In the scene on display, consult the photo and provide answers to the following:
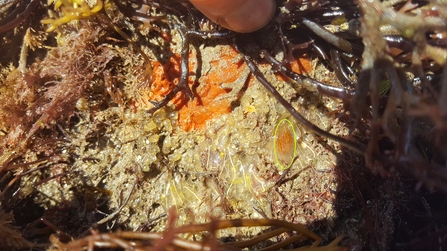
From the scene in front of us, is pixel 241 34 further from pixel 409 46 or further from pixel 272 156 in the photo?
pixel 409 46

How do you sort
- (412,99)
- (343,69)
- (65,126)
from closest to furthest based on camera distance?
(412,99) < (343,69) < (65,126)

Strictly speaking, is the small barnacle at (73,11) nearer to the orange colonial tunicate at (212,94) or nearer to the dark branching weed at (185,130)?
the dark branching weed at (185,130)

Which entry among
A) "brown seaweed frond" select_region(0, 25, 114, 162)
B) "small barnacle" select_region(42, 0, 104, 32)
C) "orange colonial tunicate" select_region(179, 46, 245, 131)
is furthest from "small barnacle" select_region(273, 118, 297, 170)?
"small barnacle" select_region(42, 0, 104, 32)

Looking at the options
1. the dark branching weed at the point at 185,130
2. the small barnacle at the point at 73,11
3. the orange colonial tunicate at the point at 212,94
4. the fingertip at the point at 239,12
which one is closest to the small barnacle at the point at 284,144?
the dark branching weed at the point at 185,130

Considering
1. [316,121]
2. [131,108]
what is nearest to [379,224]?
[316,121]

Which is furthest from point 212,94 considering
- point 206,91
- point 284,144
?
point 284,144

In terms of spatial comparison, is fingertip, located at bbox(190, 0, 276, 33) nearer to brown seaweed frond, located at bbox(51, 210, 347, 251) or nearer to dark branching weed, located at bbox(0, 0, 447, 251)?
dark branching weed, located at bbox(0, 0, 447, 251)
